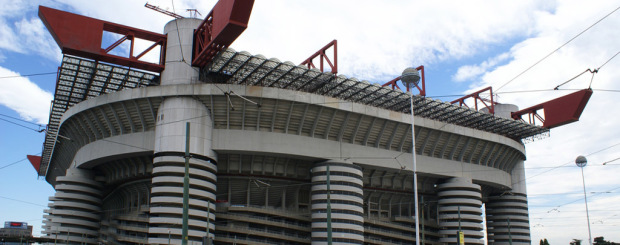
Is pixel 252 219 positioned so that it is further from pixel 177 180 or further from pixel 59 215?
pixel 59 215

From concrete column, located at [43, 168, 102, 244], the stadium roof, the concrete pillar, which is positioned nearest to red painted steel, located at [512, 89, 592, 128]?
the stadium roof

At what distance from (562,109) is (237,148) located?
44614 millimetres

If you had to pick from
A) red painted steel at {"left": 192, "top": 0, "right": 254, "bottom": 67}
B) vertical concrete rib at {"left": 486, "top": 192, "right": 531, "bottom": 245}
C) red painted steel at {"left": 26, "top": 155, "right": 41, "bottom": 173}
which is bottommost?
vertical concrete rib at {"left": 486, "top": 192, "right": 531, "bottom": 245}

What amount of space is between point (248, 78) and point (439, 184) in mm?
29830

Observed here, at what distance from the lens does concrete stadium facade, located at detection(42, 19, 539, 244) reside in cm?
4988

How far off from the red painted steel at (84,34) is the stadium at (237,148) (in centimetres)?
15

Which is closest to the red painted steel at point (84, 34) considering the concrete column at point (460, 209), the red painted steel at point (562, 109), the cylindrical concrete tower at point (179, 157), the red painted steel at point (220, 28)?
the cylindrical concrete tower at point (179, 157)

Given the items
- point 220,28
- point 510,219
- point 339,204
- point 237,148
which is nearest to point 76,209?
point 237,148

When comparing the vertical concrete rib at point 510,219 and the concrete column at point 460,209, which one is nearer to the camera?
the concrete column at point 460,209

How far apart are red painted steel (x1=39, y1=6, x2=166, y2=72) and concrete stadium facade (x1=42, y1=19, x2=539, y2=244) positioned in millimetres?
1713

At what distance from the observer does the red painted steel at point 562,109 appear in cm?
6856

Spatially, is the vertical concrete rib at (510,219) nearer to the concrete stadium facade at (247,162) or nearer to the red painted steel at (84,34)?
the concrete stadium facade at (247,162)

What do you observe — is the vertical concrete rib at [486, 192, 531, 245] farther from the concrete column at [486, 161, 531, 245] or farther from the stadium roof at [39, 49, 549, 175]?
the stadium roof at [39, 49, 549, 175]

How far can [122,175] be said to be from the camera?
192 ft
